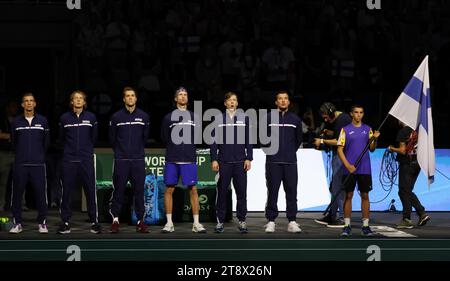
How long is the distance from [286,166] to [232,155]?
80 cm

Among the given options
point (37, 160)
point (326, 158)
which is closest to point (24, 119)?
point (37, 160)

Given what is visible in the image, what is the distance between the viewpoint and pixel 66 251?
12.7m

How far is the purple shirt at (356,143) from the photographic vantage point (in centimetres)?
1401

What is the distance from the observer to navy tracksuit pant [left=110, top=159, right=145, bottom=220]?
561 inches

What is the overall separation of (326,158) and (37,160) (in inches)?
204

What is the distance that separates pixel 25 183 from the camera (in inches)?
559

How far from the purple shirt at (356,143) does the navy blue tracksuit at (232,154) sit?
1354 mm

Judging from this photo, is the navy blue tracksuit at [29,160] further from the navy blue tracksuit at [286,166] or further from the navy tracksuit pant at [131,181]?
the navy blue tracksuit at [286,166]

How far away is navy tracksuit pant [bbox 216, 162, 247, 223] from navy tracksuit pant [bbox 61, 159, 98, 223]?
1.79 metres

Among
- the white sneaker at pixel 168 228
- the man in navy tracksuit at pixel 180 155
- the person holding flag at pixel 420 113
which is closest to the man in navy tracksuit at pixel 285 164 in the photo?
the man in navy tracksuit at pixel 180 155

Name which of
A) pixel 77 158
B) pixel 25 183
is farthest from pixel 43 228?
pixel 77 158

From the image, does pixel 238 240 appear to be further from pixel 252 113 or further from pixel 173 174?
pixel 252 113

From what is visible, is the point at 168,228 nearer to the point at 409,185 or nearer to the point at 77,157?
the point at 77,157

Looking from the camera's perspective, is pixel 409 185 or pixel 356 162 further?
pixel 409 185
